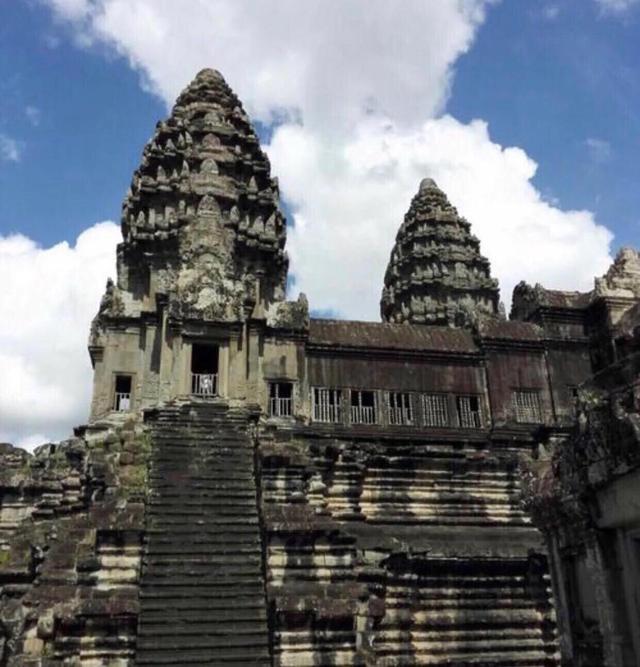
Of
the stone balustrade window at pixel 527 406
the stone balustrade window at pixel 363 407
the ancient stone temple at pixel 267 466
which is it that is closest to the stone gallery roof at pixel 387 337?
the ancient stone temple at pixel 267 466

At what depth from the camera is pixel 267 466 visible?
16.6 m

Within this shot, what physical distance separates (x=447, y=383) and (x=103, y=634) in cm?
1508

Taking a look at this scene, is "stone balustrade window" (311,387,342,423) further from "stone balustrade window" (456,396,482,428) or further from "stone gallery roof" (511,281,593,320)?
"stone gallery roof" (511,281,593,320)

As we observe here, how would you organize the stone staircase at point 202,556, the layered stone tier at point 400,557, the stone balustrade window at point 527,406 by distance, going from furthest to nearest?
the stone balustrade window at point 527,406
the layered stone tier at point 400,557
the stone staircase at point 202,556

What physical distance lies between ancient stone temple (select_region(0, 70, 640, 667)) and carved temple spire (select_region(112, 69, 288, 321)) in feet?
0.30

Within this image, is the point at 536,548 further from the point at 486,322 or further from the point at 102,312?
the point at 102,312

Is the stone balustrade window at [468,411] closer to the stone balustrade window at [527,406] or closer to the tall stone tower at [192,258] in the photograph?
the stone balustrade window at [527,406]

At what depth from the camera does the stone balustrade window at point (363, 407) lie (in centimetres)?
2355

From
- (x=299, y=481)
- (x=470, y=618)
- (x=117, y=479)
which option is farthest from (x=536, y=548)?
(x=117, y=479)

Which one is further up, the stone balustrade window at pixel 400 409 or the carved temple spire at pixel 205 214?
the carved temple spire at pixel 205 214

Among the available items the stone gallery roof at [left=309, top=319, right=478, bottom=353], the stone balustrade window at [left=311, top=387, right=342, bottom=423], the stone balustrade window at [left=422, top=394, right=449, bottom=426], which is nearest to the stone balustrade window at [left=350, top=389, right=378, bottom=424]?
the stone balustrade window at [left=311, top=387, right=342, bottom=423]

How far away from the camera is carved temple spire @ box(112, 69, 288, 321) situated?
889 inches

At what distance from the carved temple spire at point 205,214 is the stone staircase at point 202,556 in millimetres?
5590

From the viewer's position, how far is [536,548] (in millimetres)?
18484
